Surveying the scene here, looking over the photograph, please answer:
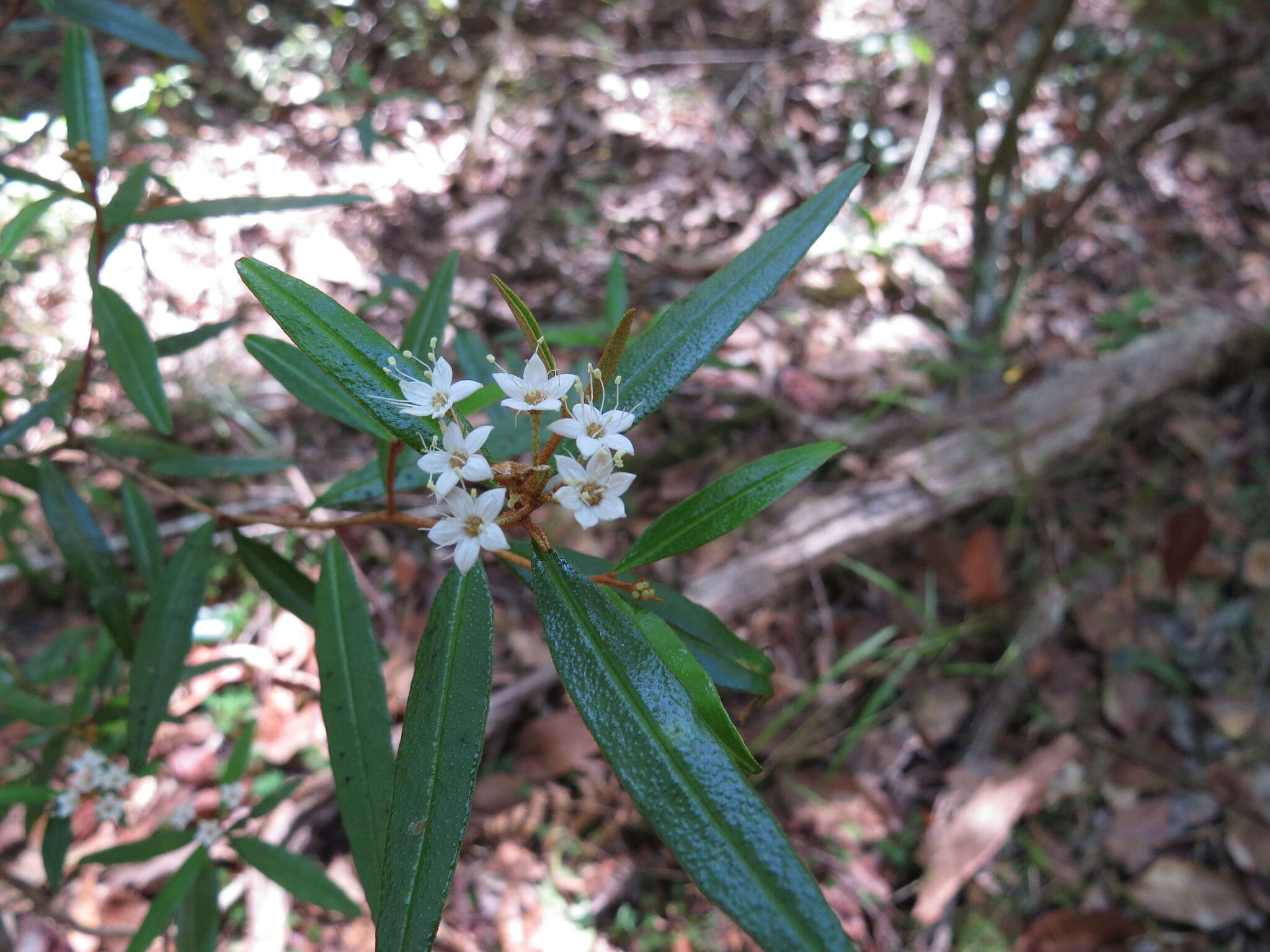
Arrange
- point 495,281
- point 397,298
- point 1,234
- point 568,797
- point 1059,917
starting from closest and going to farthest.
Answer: point 495,281, point 1,234, point 1059,917, point 568,797, point 397,298

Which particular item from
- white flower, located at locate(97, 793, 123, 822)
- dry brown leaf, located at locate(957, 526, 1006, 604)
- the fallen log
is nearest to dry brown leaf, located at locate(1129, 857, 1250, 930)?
dry brown leaf, located at locate(957, 526, 1006, 604)

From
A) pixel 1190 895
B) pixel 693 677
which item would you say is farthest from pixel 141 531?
pixel 1190 895

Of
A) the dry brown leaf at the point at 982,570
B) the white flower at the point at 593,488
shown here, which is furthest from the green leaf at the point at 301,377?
the dry brown leaf at the point at 982,570

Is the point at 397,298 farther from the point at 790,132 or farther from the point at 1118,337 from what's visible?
the point at 1118,337

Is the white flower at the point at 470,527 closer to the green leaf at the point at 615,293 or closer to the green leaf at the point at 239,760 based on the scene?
the green leaf at the point at 239,760

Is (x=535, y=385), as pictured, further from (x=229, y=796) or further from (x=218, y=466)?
(x=229, y=796)

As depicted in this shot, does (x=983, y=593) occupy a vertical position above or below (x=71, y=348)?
below

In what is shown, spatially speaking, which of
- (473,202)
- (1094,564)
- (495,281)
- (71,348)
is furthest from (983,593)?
(71,348)

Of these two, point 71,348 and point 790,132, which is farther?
point 790,132
